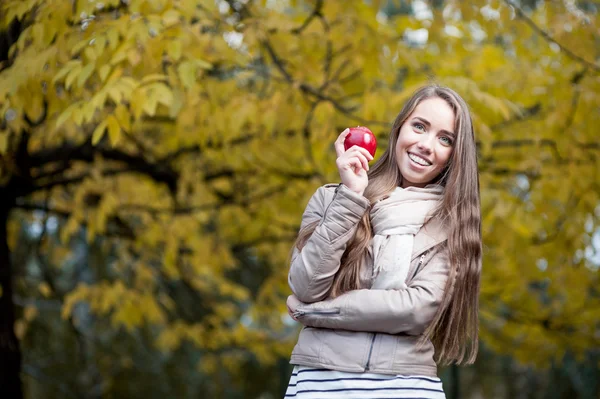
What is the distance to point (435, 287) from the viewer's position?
2.03 meters

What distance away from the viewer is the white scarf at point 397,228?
2.04 m

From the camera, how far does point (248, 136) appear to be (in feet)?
16.1

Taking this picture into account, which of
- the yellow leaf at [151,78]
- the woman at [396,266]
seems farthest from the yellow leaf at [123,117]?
the woman at [396,266]

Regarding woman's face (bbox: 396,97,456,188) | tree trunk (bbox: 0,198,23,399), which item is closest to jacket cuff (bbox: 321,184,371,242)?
woman's face (bbox: 396,97,456,188)

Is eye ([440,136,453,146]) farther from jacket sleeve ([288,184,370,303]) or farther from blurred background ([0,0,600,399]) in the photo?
blurred background ([0,0,600,399])

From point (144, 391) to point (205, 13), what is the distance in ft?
20.7

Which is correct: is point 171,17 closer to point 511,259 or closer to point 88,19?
point 88,19

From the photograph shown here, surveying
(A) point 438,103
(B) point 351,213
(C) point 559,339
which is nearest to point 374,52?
(A) point 438,103

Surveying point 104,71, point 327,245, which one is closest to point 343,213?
point 327,245

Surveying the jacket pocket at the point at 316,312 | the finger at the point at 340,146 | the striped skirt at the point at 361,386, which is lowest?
the striped skirt at the point at 361,386

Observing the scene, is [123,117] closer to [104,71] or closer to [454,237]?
[104,71]

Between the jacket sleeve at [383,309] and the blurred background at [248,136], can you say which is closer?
the jacket sleeve at [383,309]

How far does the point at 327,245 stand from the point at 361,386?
360 mm

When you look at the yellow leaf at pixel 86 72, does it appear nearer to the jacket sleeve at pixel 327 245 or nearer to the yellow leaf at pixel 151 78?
the yellow leaf at pixel 151 78
